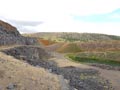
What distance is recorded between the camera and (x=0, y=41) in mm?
48438

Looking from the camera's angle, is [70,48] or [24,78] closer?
[24,78]

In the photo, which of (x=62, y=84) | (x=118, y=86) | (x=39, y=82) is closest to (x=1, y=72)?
(x=39, y=82)

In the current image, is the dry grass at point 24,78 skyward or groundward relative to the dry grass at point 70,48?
skyward

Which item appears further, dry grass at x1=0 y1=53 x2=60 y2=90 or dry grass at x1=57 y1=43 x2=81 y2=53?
dry grass at x1=57 y1=43 x2=81 y2=53

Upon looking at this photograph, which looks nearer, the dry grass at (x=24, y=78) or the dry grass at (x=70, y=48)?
the dry grass at (x=24, y=78)

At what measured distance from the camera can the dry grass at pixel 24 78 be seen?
21.3 m

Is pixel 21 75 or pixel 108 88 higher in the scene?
pixel 21 75

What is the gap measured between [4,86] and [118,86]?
68.1 feet

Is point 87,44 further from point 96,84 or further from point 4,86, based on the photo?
point 4,86

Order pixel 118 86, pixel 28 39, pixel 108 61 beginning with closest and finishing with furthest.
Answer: pixel 118 86 < pixel 28 39 < pixel 108 61

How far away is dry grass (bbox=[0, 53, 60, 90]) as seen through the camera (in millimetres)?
21266

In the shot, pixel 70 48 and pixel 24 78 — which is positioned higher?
pixel 24 78

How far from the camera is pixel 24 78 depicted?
22.4 metres

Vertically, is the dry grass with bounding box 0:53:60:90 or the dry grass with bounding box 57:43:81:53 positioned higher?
the dry grass with bounding box 0:53:60:90
